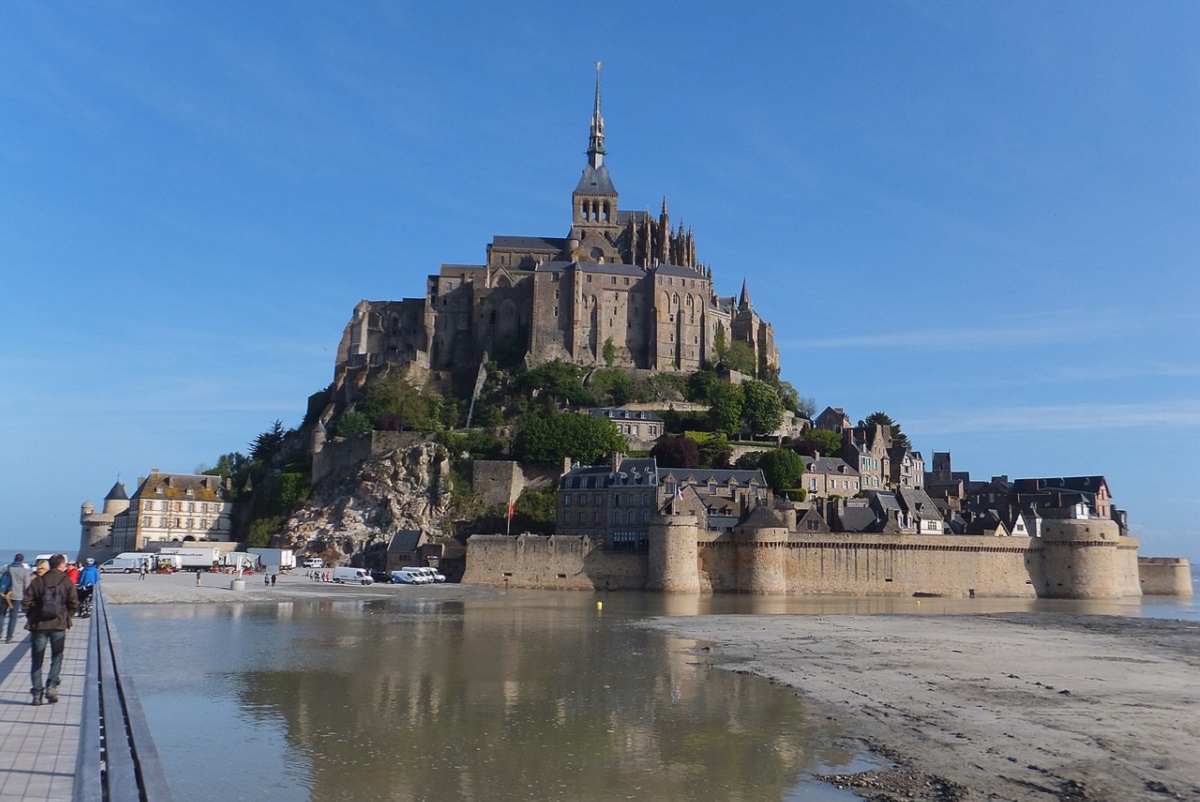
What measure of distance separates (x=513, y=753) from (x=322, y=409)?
213ft

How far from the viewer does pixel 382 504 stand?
58.7 m

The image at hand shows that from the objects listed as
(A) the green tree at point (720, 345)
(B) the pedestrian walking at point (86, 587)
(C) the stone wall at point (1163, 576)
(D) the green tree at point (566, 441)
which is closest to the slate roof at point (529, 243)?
(A) the green tree at point (720, 345)

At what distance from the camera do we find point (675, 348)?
7494cm

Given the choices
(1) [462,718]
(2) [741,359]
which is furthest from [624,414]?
(1) [462,718]

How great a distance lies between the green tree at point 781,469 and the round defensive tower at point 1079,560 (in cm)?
1419

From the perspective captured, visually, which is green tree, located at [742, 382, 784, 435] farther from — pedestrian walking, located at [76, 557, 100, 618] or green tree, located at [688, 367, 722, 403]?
pedestrian walking, located at [76, 557, 100, 618]

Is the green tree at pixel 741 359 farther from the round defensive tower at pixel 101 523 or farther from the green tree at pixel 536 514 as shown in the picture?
the round defensive tower at pixel 101 523

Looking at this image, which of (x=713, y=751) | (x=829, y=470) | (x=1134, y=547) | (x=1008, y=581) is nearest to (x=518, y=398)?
(x=829, y=470)

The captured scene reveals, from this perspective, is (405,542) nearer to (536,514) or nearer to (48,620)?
(536,514)

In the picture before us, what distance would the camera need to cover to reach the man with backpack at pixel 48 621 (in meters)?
10.7

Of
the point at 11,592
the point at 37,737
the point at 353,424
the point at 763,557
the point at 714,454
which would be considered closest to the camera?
the point at 37,737

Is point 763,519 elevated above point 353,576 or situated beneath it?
elevated above

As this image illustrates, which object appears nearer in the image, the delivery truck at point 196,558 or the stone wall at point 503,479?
the delivery truck at point 196,558

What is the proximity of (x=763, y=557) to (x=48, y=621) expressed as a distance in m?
42.9
